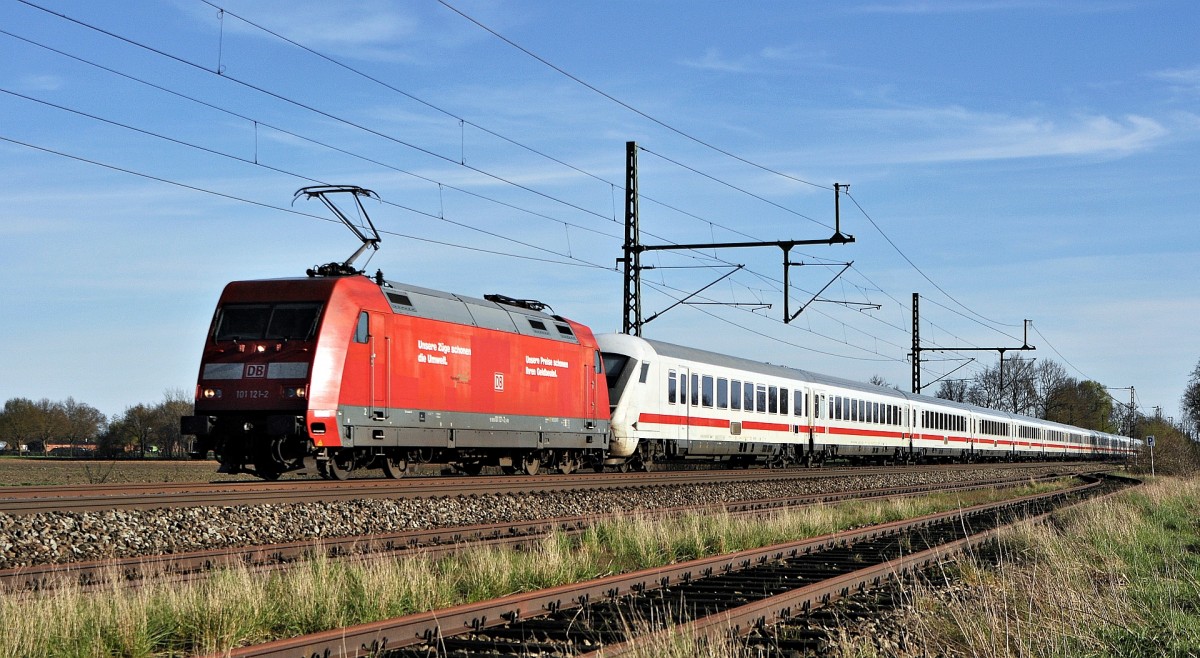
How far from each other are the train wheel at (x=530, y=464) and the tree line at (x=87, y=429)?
58.7 metres

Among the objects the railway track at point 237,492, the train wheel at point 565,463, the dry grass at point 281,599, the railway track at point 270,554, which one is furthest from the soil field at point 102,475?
the dry grass at point 281,599

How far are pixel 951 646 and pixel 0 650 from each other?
5730 mm

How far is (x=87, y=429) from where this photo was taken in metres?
112

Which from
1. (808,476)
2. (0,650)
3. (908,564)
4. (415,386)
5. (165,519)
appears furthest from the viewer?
(808,476)

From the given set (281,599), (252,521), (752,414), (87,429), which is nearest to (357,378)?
(252,521)

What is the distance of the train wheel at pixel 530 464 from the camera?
25953 mm

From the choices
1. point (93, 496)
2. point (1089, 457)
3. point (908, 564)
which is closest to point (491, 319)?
point (93, 496)

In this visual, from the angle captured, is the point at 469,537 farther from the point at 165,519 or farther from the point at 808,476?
the point at 808,476

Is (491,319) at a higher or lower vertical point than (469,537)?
higher

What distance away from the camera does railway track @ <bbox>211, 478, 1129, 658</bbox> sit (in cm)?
697

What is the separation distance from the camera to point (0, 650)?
649cm

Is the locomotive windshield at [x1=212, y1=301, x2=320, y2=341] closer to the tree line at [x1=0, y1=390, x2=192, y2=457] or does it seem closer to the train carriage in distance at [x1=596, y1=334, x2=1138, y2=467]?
the train carriage in distance at [x1=596, y1=334, x2=1138, y2=467]

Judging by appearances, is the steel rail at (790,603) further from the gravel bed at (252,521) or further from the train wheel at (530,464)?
the train wheel at (530,464)

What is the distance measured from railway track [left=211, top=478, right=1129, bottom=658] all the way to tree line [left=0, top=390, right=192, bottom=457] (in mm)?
73036
